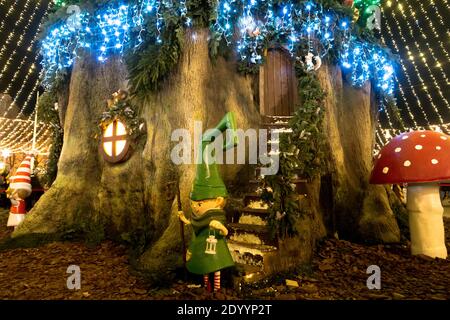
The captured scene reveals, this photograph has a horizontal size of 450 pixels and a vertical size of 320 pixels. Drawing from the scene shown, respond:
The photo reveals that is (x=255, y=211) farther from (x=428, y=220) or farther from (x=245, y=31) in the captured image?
(x=245, y=31)

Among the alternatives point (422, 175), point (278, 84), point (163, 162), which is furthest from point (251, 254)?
point (278, 84)

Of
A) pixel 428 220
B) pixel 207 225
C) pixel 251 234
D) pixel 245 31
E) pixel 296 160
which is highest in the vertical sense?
pixel 245 31

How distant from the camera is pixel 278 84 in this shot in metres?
8.22

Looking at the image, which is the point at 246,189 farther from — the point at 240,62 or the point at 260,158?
the point at 240,62

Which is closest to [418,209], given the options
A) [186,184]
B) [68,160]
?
[186,184]

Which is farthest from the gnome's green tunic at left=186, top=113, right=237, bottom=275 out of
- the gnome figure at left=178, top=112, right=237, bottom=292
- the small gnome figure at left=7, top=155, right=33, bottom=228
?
the small gnome figure at left=7, top=155, right=33, bottom=228

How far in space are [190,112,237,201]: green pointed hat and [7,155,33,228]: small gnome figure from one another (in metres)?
5.27

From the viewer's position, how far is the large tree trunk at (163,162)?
574 centimetres

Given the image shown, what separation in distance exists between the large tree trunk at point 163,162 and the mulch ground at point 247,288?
19.5 inches

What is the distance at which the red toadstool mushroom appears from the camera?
4.73m

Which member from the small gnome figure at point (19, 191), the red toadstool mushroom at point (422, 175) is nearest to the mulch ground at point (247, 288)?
the red toadstool mushroom at point (422, 175)

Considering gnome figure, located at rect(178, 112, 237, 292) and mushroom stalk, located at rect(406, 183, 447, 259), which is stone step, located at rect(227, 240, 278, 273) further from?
mushroom stalk, located at rect(406, 183, 447, 259)

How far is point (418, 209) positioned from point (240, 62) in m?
4.36

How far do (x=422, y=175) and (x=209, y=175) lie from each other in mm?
3343
